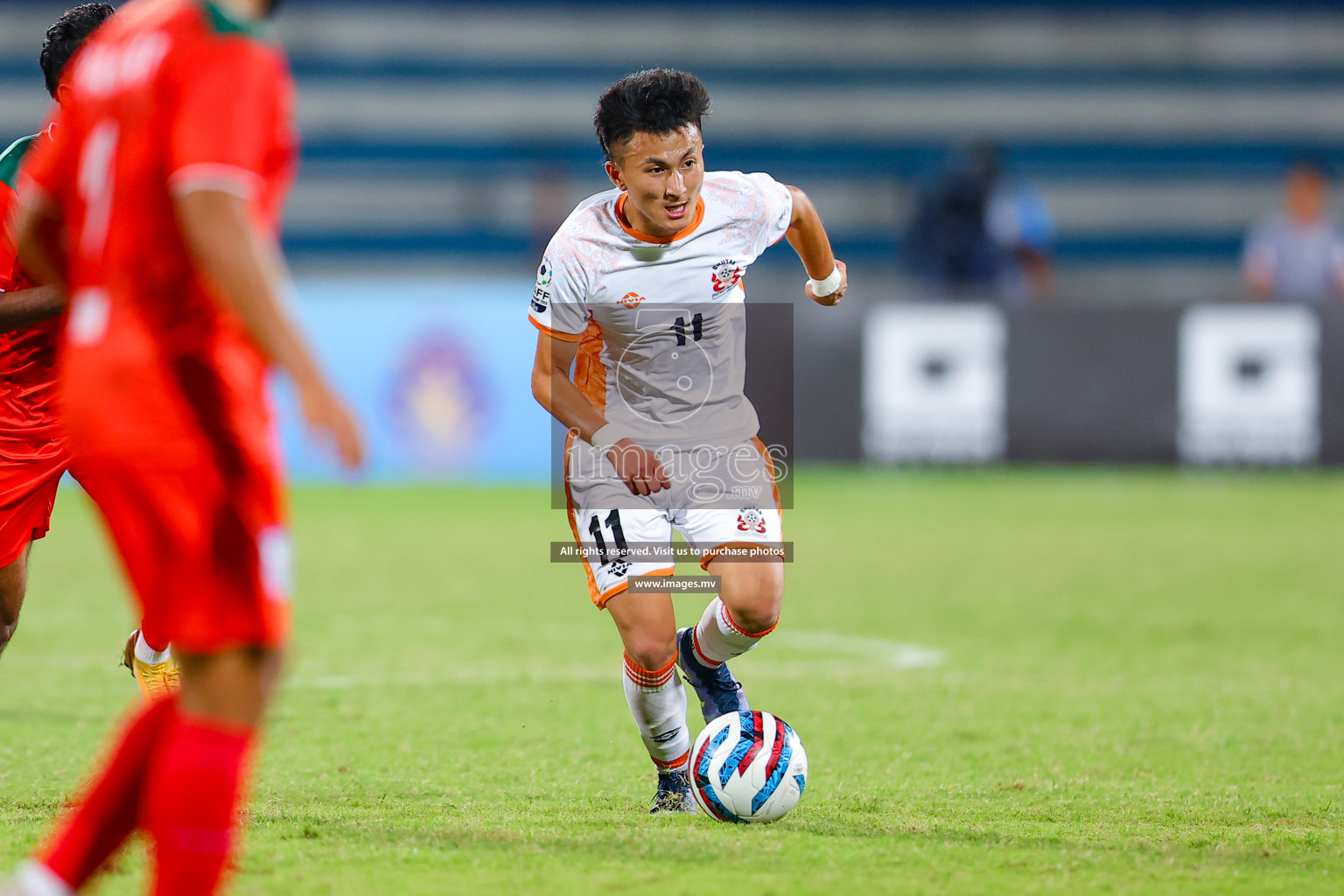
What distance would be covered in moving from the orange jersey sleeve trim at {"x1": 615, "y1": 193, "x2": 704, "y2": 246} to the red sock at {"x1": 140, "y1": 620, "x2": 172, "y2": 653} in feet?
5.85

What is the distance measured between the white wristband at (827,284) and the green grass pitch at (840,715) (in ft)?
4.92

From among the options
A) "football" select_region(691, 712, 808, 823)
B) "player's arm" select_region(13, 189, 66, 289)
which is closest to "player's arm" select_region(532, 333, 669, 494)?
"football" select_region(691, 712, 808, 823)

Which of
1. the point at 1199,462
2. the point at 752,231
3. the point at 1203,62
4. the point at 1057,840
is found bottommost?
the point at 1199,462

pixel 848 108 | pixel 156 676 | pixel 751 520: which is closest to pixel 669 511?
pixel 751 520

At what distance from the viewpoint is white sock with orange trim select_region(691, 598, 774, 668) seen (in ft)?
16.0

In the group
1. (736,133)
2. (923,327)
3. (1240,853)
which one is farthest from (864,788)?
(736,133)

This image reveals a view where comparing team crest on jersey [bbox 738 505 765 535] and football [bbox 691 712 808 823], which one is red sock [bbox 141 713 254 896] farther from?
team crest on jersey [bbox 738 505 765 535]

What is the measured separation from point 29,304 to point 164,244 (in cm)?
178

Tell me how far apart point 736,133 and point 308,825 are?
19855 mm

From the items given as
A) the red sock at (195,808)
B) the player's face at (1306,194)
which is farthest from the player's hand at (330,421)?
the player's face at (1306,194)

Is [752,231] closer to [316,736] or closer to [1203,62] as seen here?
[316,736]

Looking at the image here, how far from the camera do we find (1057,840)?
414cm

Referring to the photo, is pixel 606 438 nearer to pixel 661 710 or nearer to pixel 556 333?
pixel 556 333

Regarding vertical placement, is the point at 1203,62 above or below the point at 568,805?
above
